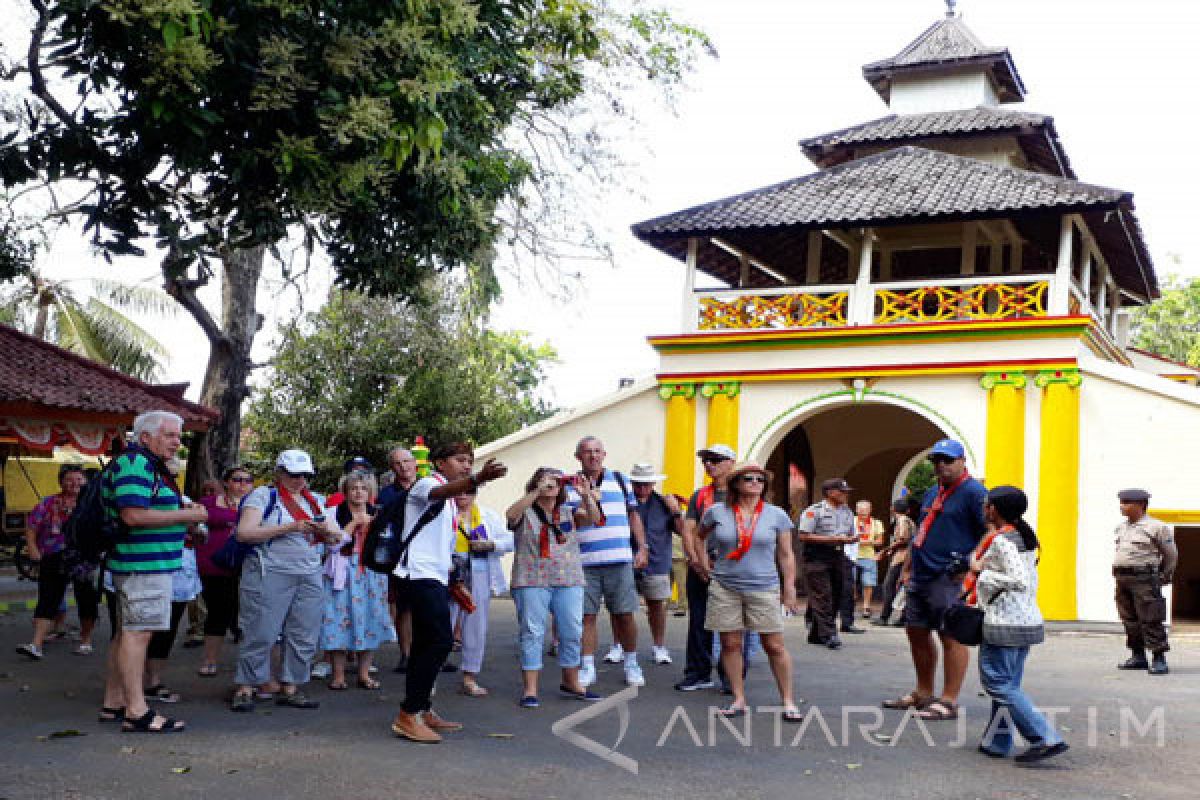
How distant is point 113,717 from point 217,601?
2065 mm

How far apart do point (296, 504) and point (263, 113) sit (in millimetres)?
2438

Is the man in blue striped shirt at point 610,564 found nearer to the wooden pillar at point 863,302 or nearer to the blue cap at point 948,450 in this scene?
the blue cap at point 948,450

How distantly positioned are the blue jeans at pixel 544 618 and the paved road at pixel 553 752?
31 centimetres

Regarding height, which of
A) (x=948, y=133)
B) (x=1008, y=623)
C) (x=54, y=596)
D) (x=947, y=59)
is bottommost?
(x=54, y=596)

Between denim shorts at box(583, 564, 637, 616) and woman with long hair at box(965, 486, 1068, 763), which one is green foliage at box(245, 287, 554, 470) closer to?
denim shorts at box(583, 564, 637, 616)

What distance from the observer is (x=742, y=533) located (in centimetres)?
797

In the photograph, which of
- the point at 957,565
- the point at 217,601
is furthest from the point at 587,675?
the point at 217,601

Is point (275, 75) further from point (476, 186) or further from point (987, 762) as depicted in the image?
point (987, 762)

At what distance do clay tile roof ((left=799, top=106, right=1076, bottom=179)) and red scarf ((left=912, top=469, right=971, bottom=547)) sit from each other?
1626 centimetres

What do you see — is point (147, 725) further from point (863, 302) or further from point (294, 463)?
point (863, 302)

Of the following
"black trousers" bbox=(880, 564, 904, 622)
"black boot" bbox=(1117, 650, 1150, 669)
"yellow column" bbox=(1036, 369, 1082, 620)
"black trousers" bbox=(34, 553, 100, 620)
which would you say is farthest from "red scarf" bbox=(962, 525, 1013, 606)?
"yellow column" bbox=(1036, 369, 1082, 620)

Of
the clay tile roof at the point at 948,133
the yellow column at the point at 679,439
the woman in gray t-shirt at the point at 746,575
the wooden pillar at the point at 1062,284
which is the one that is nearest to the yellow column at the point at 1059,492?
the wooden pillar at the point at 1062,284

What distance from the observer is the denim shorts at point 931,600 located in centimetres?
782

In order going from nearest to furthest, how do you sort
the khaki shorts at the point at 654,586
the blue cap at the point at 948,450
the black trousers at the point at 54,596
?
the blue cap at the point at 948,450
the khaki shorts at the point at 654,586
the black trousers at the point at 54,596
